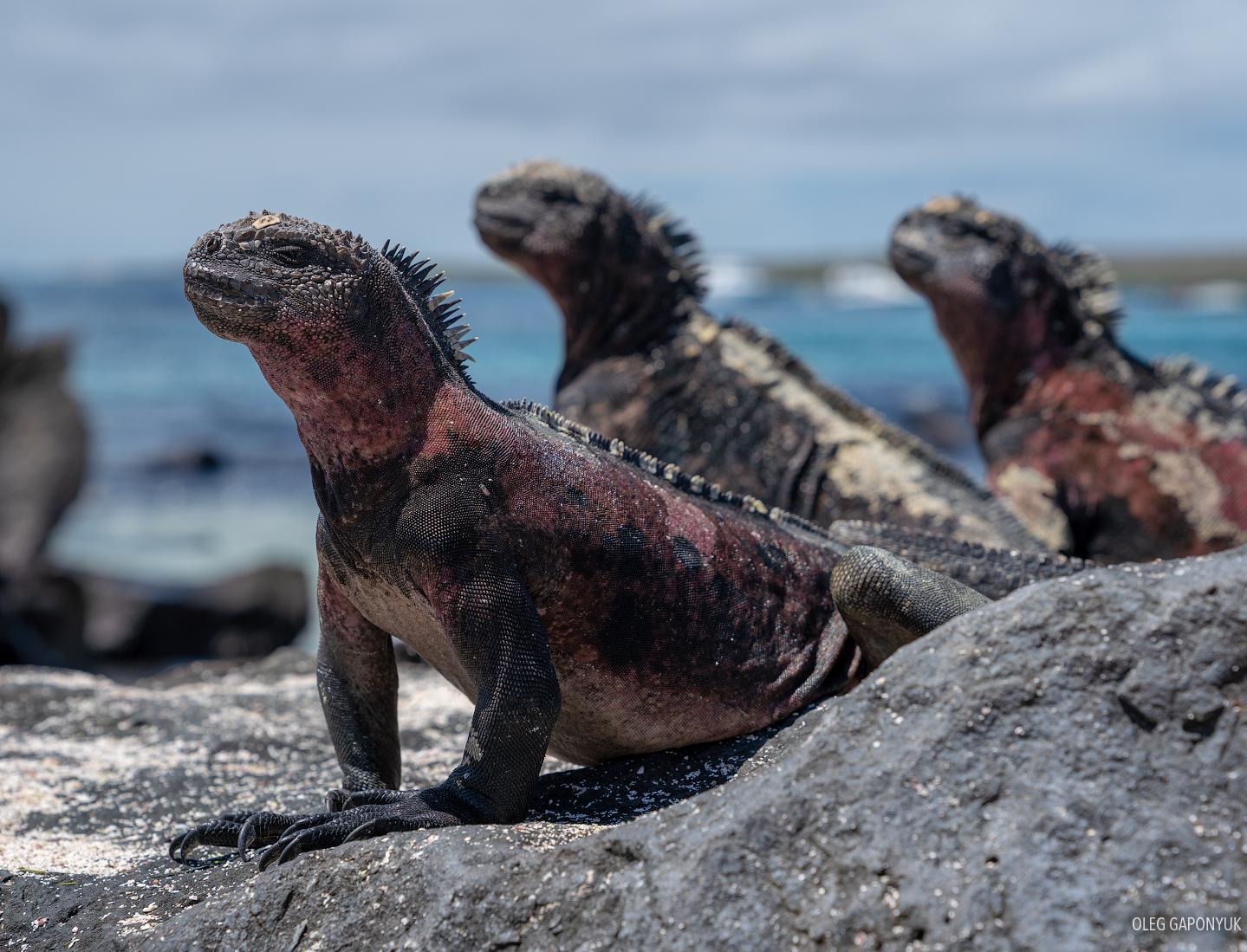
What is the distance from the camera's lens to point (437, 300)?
3178mm

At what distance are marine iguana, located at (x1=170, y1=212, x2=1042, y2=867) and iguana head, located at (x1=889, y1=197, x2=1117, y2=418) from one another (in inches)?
148

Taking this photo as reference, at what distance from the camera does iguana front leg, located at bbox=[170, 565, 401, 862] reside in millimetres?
3291

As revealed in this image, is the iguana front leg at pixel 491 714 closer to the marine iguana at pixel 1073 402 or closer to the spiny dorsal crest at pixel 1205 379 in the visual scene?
the marine iguana at pixel 1073 402

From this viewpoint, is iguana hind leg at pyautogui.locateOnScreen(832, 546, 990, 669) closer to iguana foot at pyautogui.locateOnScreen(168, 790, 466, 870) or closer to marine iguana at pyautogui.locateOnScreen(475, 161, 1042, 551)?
iguana foot at pyautogui.locateOnScreen(168, 790, 466, 870)

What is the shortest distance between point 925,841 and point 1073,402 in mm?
5092

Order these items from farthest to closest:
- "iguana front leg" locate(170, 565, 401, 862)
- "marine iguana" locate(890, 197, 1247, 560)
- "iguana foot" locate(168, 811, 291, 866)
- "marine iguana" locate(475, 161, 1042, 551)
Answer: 1. "marine iguana" locate(890, 197, 1247, 560)
2. "marine iguana" locate(475, 161, 1042, 551)
3. "iguana front leg" locate(170, 565, 401, 862)
4. "iguana foot" locate(168, 811, 291, 866)

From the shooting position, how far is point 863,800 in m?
2.32

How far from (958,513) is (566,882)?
11.1 feet

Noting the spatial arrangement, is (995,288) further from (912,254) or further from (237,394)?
(237,394)

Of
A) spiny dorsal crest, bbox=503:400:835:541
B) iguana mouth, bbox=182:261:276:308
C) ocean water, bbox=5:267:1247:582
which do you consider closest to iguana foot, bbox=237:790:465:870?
spiny dorsal crest, bbox=503:400:835:541

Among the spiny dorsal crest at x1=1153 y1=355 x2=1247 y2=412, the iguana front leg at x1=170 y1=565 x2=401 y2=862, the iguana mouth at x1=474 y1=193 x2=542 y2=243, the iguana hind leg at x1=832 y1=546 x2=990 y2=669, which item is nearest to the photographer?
the iguana hind leg at x1=832 y1=546 x2=990 y2=669

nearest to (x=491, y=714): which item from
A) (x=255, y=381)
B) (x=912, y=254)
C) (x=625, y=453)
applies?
(x=625, y=453)

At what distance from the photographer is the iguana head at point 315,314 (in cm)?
278

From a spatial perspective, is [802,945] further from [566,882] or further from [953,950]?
[566,882]
